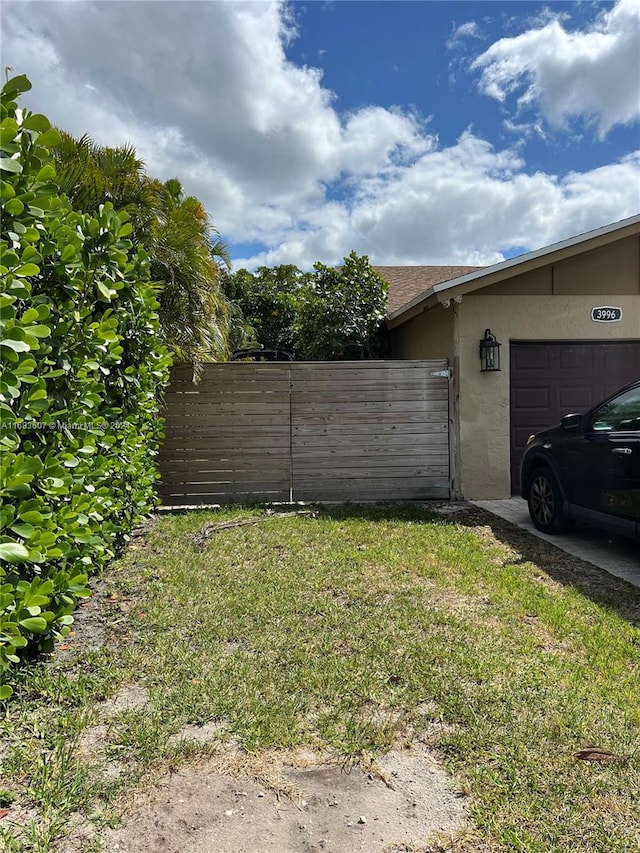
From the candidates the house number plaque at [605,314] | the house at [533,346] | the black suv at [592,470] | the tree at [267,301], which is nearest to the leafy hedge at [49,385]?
the black suv at [592,470]

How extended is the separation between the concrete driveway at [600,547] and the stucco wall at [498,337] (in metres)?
1.09

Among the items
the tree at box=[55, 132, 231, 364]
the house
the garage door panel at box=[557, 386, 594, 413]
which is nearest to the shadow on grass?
the house

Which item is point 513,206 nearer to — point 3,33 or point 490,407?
point 490,407

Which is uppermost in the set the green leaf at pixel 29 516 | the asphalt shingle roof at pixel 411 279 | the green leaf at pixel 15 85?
the asphalt shingle roof at pixel 411 279

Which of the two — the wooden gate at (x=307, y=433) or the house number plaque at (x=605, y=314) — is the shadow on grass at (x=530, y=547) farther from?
the house number plaque at (x=605, y=314)

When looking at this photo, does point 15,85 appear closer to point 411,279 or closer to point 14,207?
point 14,207

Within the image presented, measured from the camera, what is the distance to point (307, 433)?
7.85m

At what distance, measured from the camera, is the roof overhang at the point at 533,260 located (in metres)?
7.53

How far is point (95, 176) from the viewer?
261 inches

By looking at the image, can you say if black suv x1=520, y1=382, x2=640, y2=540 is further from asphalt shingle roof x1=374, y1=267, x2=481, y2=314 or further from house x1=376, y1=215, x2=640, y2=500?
asphalt shingle roof x1=374, y1=267, x2=481, y2=314

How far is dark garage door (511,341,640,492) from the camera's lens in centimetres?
809

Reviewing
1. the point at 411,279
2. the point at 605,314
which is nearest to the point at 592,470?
the point at 605,314

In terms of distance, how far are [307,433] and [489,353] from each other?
10.0 feet

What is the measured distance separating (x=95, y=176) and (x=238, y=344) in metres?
12.1
